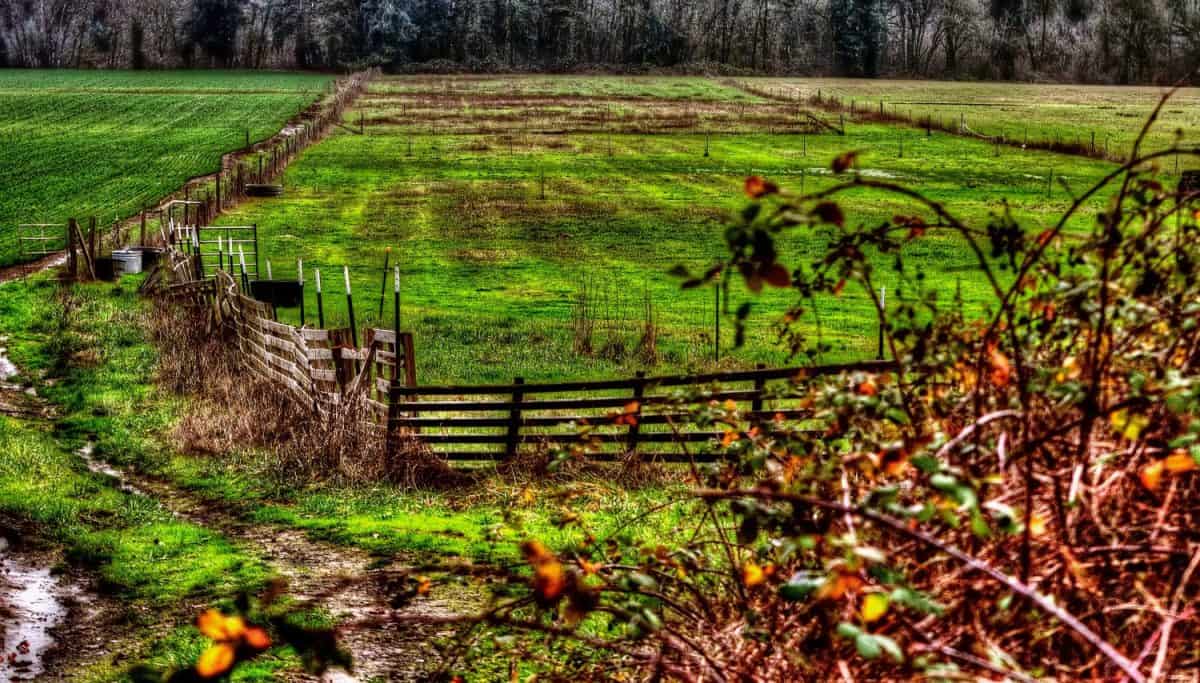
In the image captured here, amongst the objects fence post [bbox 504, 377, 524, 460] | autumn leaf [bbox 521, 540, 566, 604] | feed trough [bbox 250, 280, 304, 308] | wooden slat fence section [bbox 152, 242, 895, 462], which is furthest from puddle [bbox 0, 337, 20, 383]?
autumn leaf [bbox 521, 540, 566, 604]

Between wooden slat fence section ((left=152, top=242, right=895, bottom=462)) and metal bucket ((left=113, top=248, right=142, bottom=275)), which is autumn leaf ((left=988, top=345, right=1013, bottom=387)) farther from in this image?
metal bucket ((left=113, top=248, right=142, bottom=275))

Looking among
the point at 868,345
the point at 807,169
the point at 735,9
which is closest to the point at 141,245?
the point at 868,345

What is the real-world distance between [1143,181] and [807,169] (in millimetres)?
51666

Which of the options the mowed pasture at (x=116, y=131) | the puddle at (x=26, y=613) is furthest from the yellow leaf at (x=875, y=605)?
the mowed pasture at (x=116, y=131)

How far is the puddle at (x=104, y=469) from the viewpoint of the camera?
15.1 m

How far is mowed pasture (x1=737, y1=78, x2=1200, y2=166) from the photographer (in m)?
69.5

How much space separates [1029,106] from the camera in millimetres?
94750

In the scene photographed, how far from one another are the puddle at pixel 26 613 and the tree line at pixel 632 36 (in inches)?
4757

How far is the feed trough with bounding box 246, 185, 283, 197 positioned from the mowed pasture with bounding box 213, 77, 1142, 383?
0.64 m

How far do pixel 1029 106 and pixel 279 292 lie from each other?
77.6 metres

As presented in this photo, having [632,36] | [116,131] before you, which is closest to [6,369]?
[116,131]

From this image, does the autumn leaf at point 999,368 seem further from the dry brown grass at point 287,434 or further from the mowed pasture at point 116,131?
the mowed pasture at point 116,131

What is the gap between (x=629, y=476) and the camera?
588 inches

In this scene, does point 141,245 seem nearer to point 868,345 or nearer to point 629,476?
point 868,345
